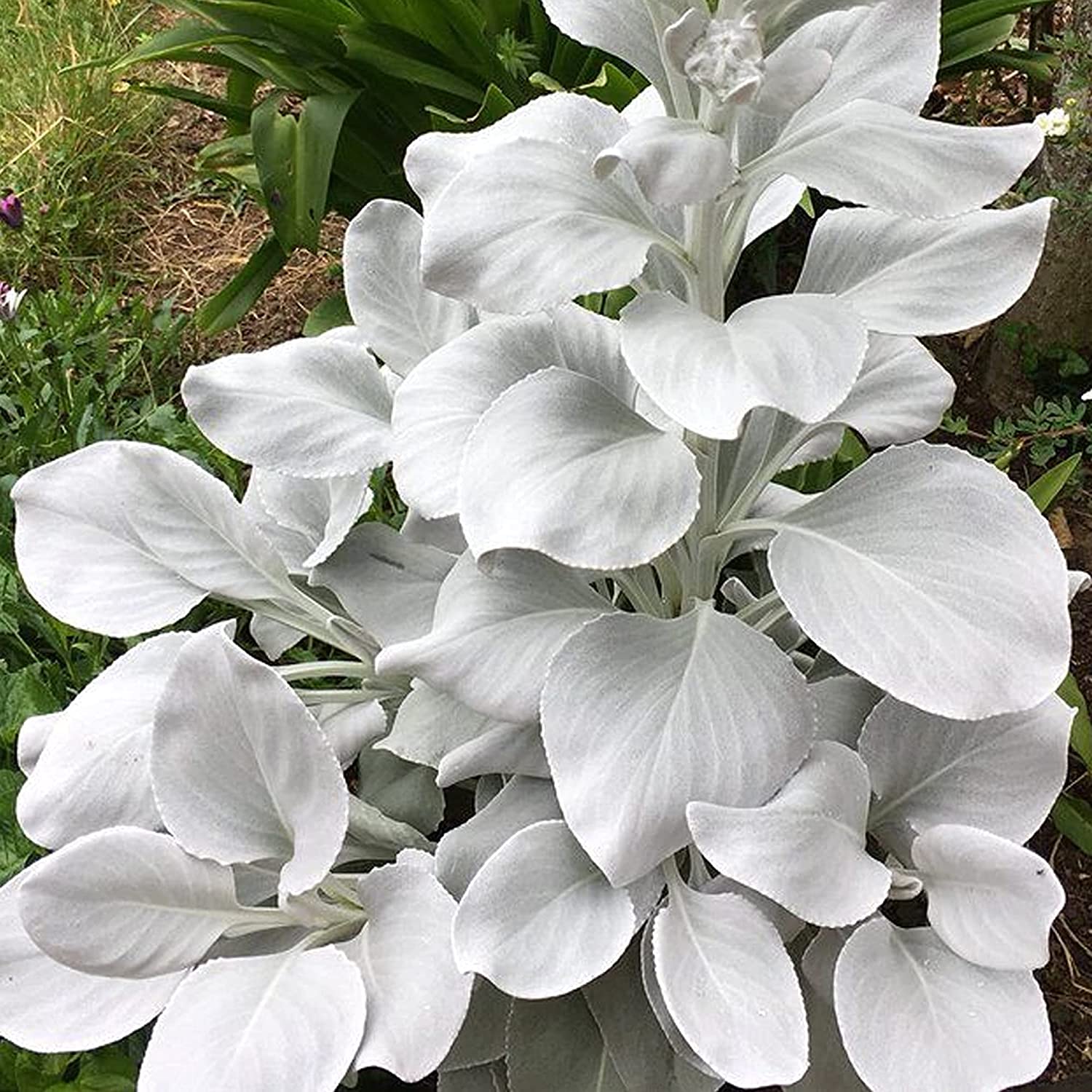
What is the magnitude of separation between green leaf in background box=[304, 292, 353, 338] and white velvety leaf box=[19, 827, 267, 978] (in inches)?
48.6

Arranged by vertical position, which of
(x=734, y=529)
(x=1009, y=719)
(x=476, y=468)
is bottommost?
(x=1009, y=719)

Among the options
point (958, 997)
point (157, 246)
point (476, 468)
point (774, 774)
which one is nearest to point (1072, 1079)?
point (958, 997)

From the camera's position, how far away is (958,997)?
2.61ft

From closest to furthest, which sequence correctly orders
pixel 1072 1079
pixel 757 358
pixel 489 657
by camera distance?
pixel 757 358 < pixel 489 657 < pixel 1072 1079

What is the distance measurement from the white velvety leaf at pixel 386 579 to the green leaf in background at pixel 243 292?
4.01ft

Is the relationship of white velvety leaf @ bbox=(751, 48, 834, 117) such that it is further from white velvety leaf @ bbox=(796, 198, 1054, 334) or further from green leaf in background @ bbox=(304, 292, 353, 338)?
green leaf in background @ bbox=(304, 292, 353, 338)

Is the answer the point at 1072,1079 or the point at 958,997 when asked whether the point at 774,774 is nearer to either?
the point at 958,997

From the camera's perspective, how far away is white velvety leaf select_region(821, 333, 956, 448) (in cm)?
97

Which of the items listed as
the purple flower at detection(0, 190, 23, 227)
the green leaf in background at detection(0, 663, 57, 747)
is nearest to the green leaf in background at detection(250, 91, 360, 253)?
the purple flower at detection(0, 190, 23, 227)

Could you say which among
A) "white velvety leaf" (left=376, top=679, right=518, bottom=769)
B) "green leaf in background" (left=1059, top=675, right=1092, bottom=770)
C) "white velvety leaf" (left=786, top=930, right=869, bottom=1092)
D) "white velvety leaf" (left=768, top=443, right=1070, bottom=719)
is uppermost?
"white velvety leaf" (left=768, top=443, right=1070, bottom=719)

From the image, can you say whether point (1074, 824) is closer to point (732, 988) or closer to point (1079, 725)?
point (1079, 725)

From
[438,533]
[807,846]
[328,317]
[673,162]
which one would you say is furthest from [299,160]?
[807,846]

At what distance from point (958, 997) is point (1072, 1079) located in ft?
1.58

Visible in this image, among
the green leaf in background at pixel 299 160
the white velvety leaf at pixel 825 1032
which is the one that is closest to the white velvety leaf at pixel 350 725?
Answer: the white velvety leaf at pixel 825 1032
